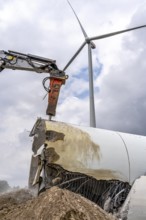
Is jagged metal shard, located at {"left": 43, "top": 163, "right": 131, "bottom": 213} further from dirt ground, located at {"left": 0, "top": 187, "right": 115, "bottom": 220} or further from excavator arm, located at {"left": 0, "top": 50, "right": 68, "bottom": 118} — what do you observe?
excavator arm, located at {"left": 0, "top": 50, "right": 68, "bottom": 118}

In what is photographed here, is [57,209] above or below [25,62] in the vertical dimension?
below

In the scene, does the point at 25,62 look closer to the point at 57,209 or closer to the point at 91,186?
the point at 91,186

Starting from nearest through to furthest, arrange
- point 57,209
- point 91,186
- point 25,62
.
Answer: point 57,209 < point 91,186 < point 25,62

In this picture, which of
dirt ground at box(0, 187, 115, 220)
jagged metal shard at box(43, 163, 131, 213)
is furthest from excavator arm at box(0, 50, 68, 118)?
dirt ground at box(0, 187, 115, 220)

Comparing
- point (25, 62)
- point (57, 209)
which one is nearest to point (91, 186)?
point (57, 209)

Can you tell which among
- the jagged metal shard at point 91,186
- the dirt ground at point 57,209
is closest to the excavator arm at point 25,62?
the jagged metal shard at point 91,186

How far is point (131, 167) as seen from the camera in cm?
820

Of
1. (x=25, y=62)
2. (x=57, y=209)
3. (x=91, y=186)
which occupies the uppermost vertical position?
(x=25, y=62)

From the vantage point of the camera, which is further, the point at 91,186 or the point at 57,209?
the point at 91,186

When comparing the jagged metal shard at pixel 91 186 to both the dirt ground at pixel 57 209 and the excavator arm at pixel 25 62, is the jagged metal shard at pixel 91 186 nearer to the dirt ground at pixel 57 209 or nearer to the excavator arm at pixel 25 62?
the dirt ground at pixel 57 209

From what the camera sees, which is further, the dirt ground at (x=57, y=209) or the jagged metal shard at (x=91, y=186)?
the jagged metal shard at (x=91, y=186)

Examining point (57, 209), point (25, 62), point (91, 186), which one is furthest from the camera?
point (25, 62)

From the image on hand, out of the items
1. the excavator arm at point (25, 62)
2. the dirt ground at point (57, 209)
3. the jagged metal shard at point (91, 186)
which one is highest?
the excavator arm at point (25, 62)

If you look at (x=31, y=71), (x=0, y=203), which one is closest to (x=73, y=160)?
(x=0, y=203)
